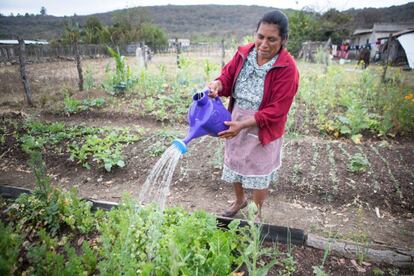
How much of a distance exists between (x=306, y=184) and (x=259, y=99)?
166cm

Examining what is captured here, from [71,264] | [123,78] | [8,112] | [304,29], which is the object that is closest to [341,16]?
[304,29]

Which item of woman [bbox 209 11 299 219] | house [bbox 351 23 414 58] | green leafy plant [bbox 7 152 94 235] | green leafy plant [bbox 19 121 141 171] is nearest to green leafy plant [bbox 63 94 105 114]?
green leafy plant [bbox 19 121 141 171]

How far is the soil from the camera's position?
2633mm

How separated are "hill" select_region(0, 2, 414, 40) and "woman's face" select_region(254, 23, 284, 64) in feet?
127

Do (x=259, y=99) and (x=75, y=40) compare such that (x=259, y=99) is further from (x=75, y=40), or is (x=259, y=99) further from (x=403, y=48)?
(x=403, y=48)

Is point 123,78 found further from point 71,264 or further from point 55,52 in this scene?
point 55,52

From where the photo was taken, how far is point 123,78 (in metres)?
7.13

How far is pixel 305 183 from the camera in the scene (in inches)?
124

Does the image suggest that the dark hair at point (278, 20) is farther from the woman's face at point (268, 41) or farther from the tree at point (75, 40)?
the tree at point (75, 40)

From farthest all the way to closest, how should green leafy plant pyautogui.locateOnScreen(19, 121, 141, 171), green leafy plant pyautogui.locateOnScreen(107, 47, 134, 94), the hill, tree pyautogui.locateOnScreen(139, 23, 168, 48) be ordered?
the hill, tree pyautogui.locateOnScreen(139, 23, 168, 48), green leafy plant pyautogui.locateOnScreen(107, 47, 134, 94), green leafy plant pyautogui.locateOnScreen(19, 121, 141, 171)

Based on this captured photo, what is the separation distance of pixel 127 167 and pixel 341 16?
3379 centimetres

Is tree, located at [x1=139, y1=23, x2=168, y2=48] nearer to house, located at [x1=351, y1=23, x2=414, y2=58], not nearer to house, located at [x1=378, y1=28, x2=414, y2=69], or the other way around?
house, located at [x1=351, y1=23, x2=414, y2=58]

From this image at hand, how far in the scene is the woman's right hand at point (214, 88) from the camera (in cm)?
185

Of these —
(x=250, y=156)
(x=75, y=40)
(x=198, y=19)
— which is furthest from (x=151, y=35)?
(x=198, y=19)
